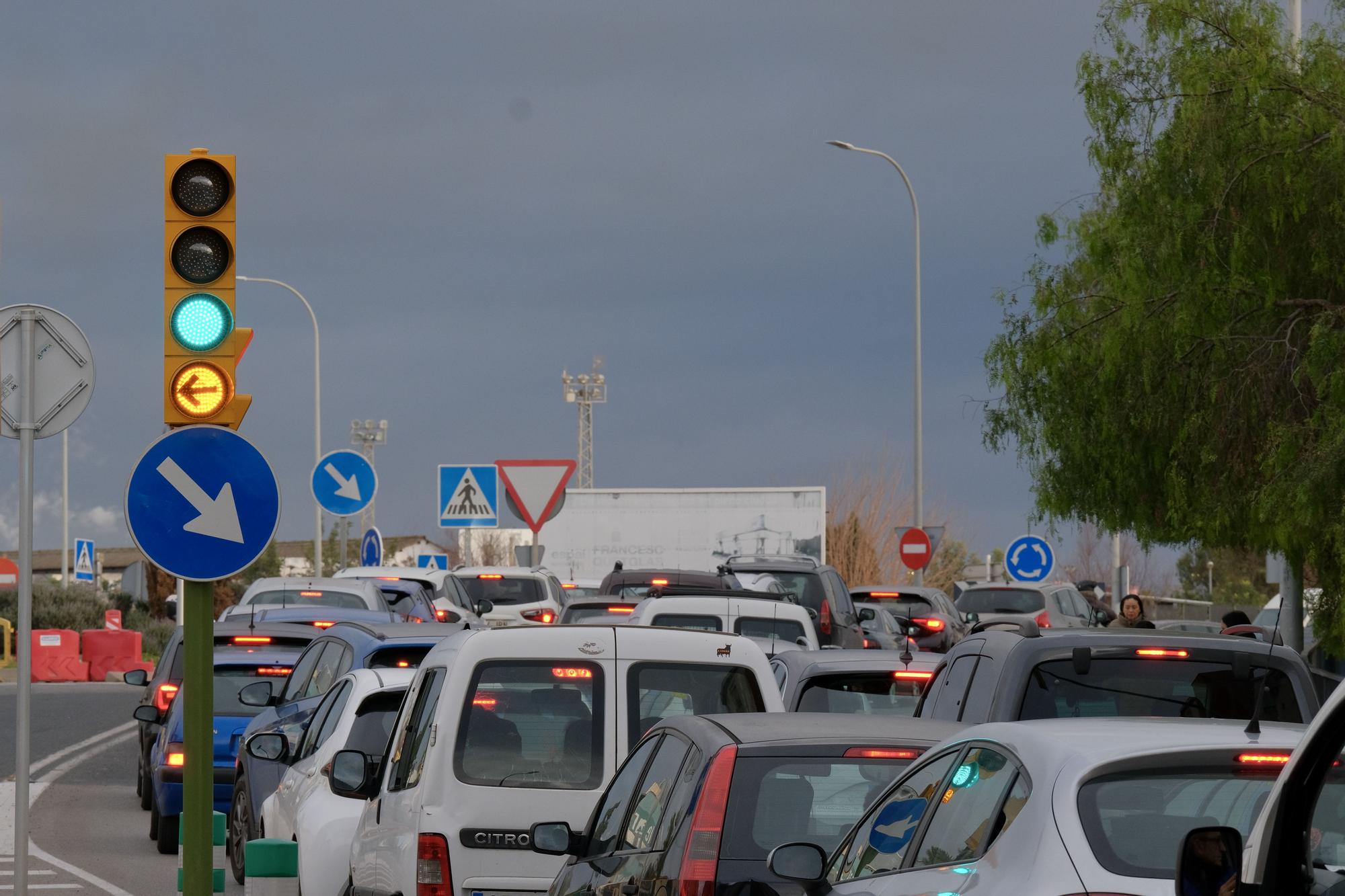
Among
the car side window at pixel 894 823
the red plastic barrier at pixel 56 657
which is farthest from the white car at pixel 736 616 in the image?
the red plastic barrier at pixel 56 657

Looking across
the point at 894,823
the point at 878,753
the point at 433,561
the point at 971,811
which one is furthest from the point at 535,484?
the point at 971,811

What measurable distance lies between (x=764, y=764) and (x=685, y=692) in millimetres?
2259

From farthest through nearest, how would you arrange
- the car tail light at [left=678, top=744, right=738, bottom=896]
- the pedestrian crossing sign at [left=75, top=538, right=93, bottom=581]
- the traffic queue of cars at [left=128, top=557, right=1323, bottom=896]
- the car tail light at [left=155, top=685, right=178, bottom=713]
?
the pedestrian crossing sign at [left=75, top=538, right=93, bottom=581] < the car tail light at [left=155, top=685, right=178, bottom=713] < the car tail light at [left=678, top=744, right=738, bottom=896] < the traffic queue of cars at [left=128, top=557, right=1323, bottom=896]

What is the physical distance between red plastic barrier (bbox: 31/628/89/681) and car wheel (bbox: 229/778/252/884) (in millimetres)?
25603

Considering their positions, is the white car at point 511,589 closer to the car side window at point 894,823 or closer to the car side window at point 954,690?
the car side window at point 954,690

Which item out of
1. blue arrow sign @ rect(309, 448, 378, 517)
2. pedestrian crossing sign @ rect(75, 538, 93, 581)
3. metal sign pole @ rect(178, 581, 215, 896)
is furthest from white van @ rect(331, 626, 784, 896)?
pedestrian crossing sign @ rect(75, 538, 93, 581)

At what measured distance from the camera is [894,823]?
19.1ft

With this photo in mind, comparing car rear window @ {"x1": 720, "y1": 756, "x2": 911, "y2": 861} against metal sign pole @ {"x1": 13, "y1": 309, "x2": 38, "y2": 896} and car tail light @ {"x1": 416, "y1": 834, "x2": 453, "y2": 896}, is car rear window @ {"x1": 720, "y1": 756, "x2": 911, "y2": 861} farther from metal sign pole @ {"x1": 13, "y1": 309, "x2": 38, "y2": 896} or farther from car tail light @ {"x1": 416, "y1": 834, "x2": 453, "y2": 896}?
metal sign pole @ {"x1": 13, "y1": 309, "x2": 38, "y2": 896}

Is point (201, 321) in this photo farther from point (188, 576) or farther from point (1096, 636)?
point (1096, 636)

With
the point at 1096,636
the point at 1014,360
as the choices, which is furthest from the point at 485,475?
the point at 1096,636

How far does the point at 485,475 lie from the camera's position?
29500 millimetres

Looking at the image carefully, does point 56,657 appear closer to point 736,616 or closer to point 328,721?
point 736,616

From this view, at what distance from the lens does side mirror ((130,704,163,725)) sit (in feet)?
49.9

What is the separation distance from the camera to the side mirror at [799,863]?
551 centimetres
